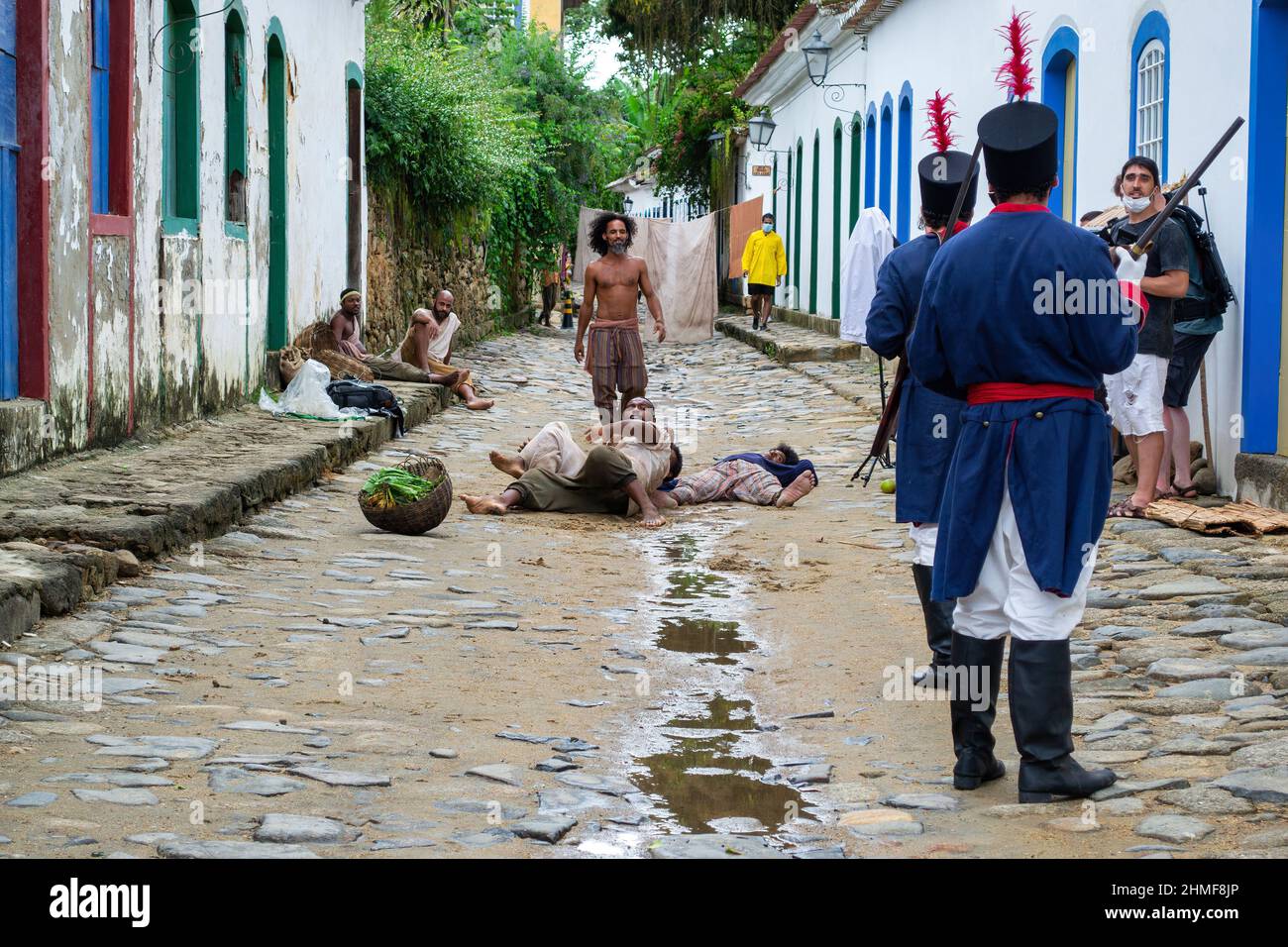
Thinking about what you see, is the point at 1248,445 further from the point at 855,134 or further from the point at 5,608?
the point at 855,134

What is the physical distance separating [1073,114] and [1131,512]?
4985mm

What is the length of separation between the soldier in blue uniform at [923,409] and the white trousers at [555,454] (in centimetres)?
444

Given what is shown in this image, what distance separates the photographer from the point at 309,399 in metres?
12.9

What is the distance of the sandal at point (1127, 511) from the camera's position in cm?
891

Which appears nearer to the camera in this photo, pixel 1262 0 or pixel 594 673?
pixel 594 673

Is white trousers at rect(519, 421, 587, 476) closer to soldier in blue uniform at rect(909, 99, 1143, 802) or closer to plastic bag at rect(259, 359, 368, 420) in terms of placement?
plastic bag at rect(259, 359, 368, 420)

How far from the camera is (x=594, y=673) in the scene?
6.14 metres

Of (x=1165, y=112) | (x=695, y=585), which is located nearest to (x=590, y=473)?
(x=695, y=585)

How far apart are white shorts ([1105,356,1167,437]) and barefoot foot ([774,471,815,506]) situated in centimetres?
Answer: 234

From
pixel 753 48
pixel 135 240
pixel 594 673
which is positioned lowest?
pixel 594 673

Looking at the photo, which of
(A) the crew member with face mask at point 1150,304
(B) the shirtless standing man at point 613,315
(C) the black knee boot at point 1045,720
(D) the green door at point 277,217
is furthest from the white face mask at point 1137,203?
(D) the green door at point 277,217

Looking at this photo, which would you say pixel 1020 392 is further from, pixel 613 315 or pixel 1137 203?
pixel 613 315

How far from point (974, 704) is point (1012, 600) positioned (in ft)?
1.12

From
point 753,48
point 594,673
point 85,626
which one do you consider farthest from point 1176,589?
point 753,48
